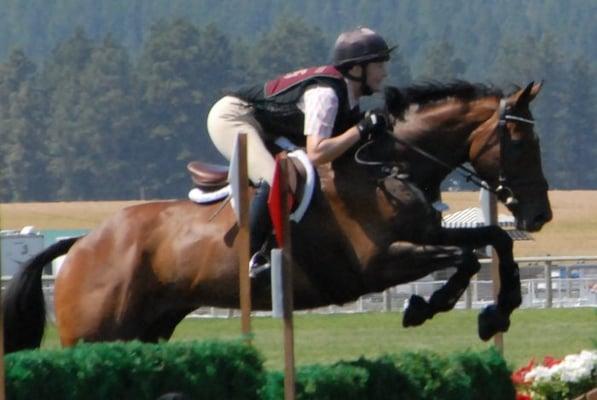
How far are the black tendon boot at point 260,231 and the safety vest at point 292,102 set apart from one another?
33 centimetres

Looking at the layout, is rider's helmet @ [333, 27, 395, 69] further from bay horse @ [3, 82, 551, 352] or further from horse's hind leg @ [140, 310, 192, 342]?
horse's hind leg @ [140, 310, 192, 342]

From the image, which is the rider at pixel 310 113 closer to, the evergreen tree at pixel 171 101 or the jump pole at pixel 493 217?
the jump pole at pixel 493 217

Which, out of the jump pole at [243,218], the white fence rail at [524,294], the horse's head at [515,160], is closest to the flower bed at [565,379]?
the horse's head at [515,160]

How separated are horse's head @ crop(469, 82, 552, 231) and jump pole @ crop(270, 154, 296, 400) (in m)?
1.47

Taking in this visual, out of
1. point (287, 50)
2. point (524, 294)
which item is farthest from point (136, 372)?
point (287, 50)

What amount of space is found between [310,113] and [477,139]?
2.68 feet

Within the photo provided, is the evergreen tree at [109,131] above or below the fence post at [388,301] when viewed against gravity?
above

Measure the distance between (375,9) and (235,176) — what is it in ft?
473

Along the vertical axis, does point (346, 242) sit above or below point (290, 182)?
below

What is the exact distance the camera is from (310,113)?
734 cm

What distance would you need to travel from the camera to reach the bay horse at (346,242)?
7312 mm

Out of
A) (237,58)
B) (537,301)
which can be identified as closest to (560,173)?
(237,58)

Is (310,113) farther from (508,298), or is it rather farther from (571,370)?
(571,370)

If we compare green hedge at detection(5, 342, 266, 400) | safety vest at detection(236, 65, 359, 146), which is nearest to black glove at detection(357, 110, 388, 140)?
safety vest at detection(236, 65, 359, 146)
